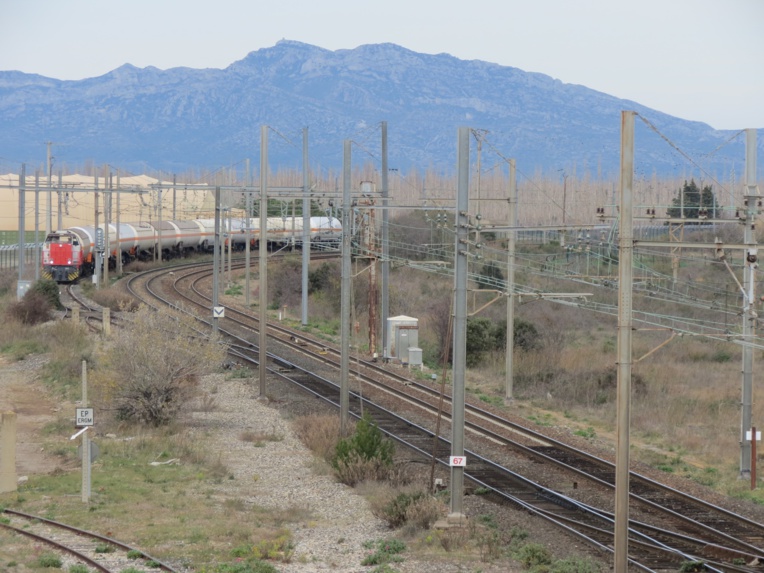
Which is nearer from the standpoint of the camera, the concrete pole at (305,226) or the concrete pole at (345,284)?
the concrete pole at (345,284)

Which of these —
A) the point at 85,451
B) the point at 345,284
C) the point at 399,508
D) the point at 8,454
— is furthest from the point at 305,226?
the point at 399,508

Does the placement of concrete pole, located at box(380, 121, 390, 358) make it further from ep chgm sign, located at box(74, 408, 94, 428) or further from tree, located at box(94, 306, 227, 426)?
ep chgm sign, located at box(74, 408, 94, 428)

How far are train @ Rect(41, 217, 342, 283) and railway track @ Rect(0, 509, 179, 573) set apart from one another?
94.3 ft

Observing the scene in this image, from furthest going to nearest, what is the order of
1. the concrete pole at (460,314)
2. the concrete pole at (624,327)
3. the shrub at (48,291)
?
the shrub at (48,291)
the concrete pole at (460,314)
the concrete pole at (624,327)

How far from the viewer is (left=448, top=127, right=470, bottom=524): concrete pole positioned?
16.6m

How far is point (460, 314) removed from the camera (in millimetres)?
17000

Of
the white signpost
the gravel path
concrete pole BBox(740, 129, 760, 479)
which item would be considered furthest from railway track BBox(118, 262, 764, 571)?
the white signpost

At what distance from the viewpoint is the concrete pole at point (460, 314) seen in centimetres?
1658

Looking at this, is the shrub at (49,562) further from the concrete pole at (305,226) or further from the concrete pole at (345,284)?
the concrete pole at (305,226)

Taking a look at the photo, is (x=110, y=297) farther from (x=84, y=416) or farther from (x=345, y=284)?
(x=84, y=416)

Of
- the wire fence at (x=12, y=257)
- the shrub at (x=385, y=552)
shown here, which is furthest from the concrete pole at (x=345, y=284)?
the wire fence at (x=12, y=257)

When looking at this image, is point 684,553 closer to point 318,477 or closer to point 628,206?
point 628,206

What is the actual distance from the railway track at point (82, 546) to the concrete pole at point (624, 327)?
5.93 metres

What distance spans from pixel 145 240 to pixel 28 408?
37922mm
